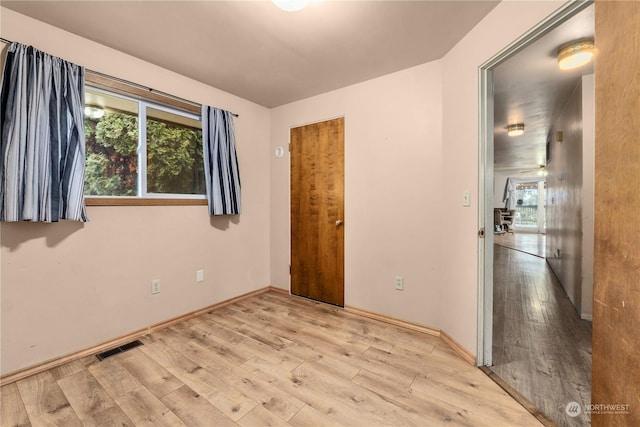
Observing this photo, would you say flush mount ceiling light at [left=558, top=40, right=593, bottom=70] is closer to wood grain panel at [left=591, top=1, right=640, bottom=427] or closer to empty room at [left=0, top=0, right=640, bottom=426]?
empty room at [left=0, top=0, right=640, bottom=426]

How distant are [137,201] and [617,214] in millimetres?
2819

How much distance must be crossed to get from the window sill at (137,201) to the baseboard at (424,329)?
1.93m

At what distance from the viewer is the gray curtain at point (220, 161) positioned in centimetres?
268

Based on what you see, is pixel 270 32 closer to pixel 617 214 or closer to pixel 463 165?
pixel 463 165

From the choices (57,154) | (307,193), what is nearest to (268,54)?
(307,193)

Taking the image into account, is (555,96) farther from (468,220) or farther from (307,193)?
(307,193)

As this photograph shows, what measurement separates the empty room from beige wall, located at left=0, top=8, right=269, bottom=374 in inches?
0.5

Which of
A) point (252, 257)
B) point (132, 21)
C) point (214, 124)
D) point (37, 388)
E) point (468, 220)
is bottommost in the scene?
point (37, 388)

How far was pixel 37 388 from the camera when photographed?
1.61m

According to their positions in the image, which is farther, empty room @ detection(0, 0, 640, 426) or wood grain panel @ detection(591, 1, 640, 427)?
empty room @ detection(0, 0, 640, 426)

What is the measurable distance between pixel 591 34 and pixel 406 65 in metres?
1.32

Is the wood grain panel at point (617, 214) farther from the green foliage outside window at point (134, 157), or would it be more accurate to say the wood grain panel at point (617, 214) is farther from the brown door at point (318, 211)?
the green foliage outside window at point (134, 157)

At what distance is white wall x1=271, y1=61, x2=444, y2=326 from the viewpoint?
7.63 feet

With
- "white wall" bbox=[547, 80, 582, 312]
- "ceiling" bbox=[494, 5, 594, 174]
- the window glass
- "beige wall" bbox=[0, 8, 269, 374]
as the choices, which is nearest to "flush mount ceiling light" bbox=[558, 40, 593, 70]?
"ceiling" bbox=[494, 5, 594, 174]
